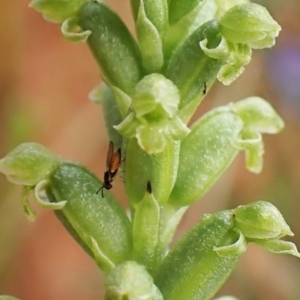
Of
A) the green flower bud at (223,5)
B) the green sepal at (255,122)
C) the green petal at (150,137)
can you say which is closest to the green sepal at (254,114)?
the green sepal at (255,122)

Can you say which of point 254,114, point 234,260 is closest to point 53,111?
point 254,114

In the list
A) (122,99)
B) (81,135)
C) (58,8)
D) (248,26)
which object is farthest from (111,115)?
(81,135)

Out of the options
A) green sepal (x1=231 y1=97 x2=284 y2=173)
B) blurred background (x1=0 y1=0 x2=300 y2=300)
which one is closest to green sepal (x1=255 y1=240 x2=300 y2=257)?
green sepal (x1=231 y1=97 x2=284 y2=173)

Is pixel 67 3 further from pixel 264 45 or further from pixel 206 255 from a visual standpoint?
pixel 206 255

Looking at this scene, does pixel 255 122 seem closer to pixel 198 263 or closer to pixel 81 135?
pixel 198 263

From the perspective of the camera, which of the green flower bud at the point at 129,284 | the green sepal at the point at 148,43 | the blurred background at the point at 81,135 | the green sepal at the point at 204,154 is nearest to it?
the green flower bud at the point at 129,284

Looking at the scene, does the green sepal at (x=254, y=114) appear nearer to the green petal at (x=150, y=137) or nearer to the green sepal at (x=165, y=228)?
the green sepal at (x=165, y=228)

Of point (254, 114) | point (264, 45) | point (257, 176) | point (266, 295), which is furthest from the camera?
point (257, 176)
